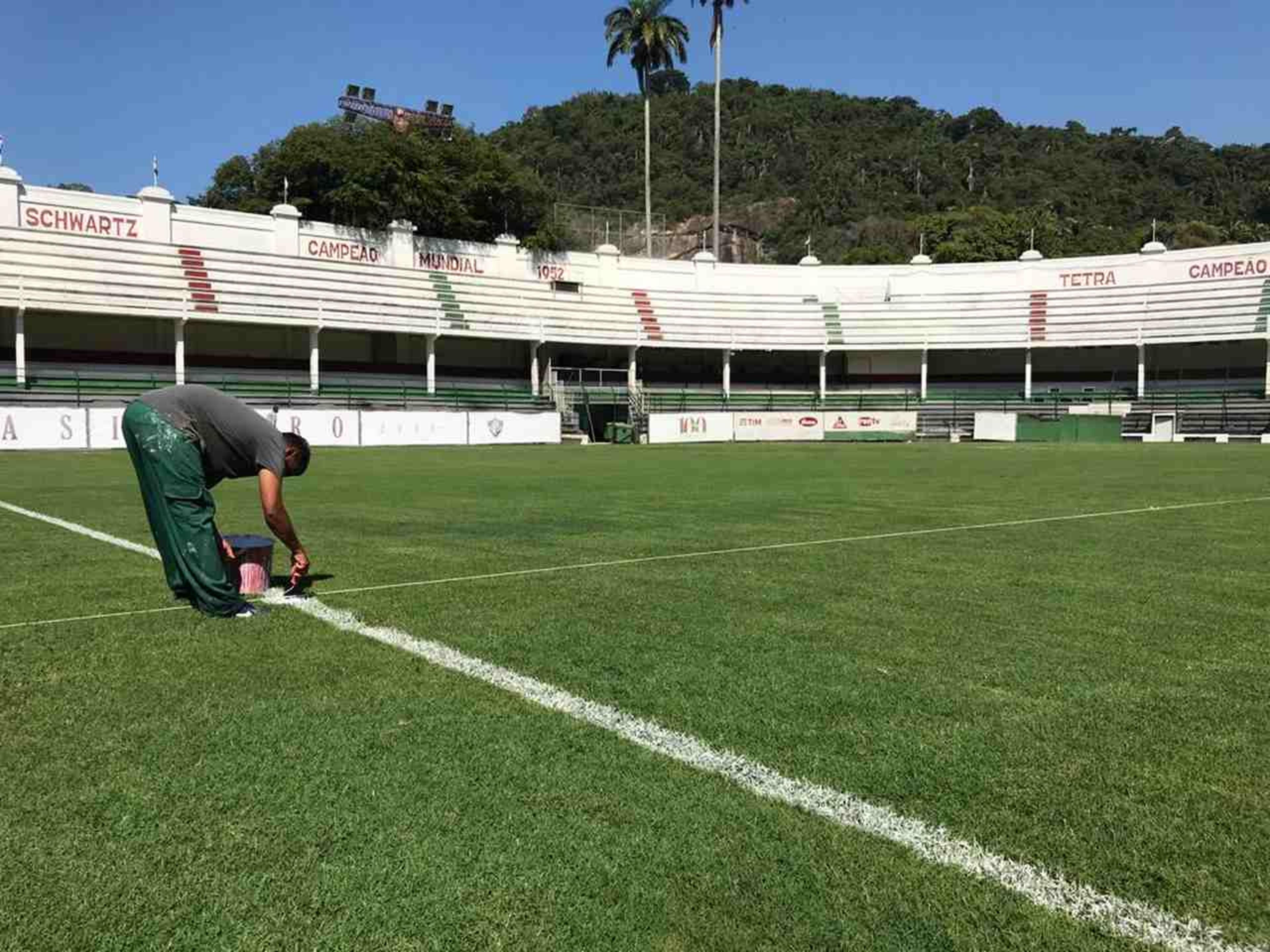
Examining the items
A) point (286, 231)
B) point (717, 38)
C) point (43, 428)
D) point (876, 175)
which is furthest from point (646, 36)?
point (876, 175)

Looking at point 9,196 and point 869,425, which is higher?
point 9,196

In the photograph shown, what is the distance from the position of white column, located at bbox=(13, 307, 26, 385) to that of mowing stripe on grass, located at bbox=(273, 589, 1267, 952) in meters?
39.8

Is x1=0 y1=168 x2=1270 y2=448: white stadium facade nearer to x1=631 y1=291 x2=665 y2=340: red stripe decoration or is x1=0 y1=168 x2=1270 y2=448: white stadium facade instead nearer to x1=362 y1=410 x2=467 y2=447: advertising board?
x1=631 y1=291 x2=665 y2=340: red stripe decoration

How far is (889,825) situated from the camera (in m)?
2.81

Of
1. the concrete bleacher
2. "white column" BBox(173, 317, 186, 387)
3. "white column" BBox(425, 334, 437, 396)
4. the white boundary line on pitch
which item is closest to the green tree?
"white column" BBox(425, 334, 437, 396)

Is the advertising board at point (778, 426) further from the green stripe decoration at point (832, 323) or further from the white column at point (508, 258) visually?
the white column at point (508, 258)

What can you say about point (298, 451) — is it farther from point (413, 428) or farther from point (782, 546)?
point (413, 428)

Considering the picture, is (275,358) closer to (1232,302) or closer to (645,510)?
(645,510)

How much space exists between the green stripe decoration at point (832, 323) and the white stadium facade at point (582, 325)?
0.12 m

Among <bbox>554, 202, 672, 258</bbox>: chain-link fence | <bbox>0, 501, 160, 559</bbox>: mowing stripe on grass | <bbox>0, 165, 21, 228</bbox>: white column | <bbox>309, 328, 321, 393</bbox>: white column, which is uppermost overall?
<bbox>554, 202, 672, 258</bbox>: chain-link fence

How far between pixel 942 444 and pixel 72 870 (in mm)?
44175

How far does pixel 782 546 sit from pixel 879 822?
20.0 ft

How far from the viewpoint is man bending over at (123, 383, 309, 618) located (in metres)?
5.43

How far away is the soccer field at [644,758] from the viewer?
237 centimetres
